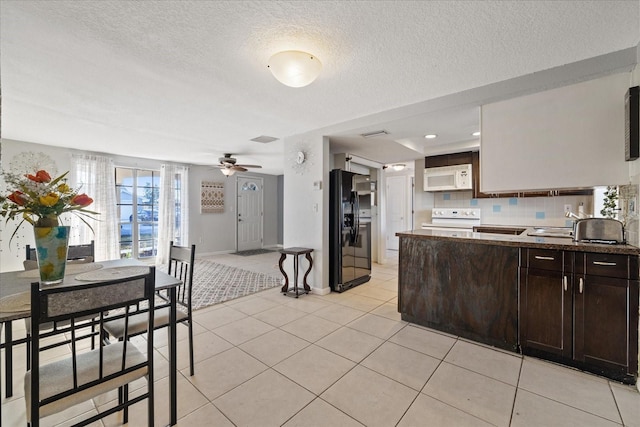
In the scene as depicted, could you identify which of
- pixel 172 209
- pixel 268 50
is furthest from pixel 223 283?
pixel 268 50

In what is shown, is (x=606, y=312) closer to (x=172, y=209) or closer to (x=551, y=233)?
(x=551, y=233)

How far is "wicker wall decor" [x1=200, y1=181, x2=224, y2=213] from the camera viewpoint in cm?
702

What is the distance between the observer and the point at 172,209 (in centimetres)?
638

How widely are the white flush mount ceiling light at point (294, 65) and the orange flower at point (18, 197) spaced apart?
5.45 feet

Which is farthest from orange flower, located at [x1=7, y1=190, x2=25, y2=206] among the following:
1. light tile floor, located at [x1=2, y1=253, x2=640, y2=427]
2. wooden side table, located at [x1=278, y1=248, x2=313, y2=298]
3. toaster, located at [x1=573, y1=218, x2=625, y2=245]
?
toaster, located at [x1=573, y1=218, x2=625, y2=245]

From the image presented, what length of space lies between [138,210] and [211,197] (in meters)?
1.66

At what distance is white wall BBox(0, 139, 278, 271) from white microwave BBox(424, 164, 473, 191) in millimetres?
5055

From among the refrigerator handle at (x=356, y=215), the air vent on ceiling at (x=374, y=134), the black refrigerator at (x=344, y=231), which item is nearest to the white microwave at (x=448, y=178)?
the black refrigerator at (x=344, y=231)

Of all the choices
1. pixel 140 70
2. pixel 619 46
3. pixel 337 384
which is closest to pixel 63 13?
pixel 140 70

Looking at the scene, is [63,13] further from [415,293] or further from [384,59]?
[415,293]

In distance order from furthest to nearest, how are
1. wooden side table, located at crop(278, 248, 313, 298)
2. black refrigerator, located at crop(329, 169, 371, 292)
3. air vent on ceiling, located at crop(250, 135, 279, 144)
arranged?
1. air vent on ceiling, located at crop(250, 135, 279, 144)
2. black refrigerator, located at crop(329, 169, 371, 292)
3. wooden side table, located at crop(278, 248, 313, 298)

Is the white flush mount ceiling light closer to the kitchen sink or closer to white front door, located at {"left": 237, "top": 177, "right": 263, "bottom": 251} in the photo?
the kitchen sink

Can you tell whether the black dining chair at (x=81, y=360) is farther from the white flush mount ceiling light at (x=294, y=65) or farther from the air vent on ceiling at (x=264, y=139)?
the air vent on ceiling at (x=264, y=139)

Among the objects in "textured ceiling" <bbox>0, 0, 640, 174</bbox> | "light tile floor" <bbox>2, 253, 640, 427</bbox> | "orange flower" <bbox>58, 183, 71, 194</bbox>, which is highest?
"textured ceiling" <bbox>0, 0, 640, 174</bbox>
